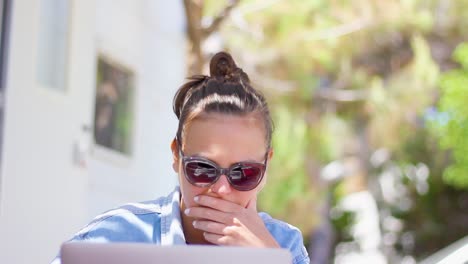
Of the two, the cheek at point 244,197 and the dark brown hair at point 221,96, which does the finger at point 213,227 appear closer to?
the cheek at point 244,197

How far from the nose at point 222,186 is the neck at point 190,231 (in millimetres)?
99

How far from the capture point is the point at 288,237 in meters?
1.90

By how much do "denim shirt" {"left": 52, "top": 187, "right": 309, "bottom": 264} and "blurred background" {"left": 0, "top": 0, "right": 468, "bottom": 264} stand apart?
0.46m

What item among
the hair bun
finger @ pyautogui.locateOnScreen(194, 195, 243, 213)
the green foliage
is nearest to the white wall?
the hair bun

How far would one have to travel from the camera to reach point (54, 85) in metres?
4.30

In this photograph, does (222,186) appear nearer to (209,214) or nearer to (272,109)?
(209,214)

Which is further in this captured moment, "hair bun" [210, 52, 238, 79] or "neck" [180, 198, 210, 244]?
"hair bun" [210, 52, 238, 79]

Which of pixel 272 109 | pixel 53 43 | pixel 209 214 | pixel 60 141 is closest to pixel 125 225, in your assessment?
pixel 209 214

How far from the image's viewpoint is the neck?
1.84m

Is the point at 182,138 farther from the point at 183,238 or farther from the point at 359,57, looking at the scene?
the point at 359,57

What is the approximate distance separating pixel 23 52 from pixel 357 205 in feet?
48.6

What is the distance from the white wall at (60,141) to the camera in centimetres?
376

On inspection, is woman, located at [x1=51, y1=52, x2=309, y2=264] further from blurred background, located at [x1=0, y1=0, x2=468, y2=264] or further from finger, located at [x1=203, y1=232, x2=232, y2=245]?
blurred background, located at [x1=0, y1=0, x2=468, y2=264]

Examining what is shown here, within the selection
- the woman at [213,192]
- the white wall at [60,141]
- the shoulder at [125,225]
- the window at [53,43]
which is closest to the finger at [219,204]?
the woman at [213,192]
